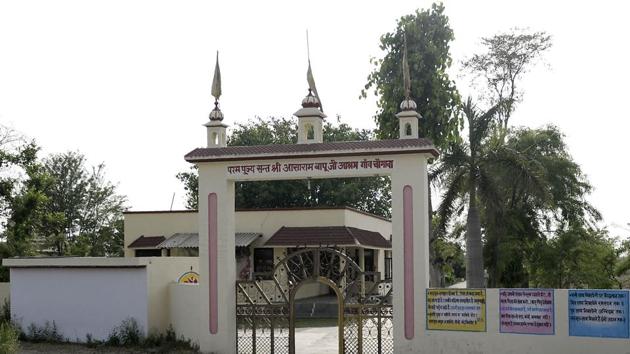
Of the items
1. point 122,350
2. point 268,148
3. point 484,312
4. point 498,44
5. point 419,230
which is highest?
point 498,44

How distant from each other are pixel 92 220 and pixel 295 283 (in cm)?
3366

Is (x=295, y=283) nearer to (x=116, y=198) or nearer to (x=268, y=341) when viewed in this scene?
(x=268, y=341)

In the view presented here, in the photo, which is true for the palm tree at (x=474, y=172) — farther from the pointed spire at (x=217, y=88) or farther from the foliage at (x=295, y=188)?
the foliage at (x=295, y=188)

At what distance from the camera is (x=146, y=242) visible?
32.3 m

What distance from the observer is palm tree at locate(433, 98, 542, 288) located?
21984mm

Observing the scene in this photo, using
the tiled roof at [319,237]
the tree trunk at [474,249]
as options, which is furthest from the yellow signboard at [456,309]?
the tiled roof at [319,237]

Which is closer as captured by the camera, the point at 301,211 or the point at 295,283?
the point at 295,283

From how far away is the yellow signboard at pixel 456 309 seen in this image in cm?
1464

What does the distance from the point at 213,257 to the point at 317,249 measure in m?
2.33

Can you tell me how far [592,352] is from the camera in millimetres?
13773

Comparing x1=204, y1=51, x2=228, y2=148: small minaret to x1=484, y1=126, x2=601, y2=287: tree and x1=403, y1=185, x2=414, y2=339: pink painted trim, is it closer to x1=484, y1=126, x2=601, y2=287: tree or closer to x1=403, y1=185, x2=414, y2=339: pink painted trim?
x1=403, y1=185, x2=414, y2=339: pink painted trim

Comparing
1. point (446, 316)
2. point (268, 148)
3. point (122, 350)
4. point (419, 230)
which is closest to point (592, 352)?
point (446, 316)

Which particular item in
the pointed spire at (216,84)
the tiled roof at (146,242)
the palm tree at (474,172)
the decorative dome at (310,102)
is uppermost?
the pointed spire at (216,84)

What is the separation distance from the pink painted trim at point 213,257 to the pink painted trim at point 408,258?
4.08 metres
